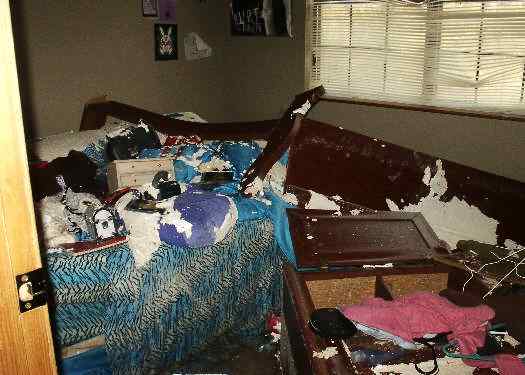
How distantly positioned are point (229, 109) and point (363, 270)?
317cm

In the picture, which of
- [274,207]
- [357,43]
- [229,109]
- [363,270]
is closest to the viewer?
[363,270]

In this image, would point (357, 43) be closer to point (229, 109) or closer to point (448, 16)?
point (448, 16)

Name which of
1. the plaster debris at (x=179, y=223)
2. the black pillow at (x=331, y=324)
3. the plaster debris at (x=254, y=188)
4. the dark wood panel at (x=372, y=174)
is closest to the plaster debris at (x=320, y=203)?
the dark wood panel at (x=372, y=174)

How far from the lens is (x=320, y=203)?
2615 millimetres

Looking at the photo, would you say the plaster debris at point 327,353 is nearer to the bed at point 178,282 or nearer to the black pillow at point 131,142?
the bed at point 178,282

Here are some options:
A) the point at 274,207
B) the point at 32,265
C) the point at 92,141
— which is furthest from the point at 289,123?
the point at 32,265

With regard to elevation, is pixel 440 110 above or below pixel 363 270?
above

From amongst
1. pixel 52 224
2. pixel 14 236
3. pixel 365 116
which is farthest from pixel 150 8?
pixel 14 236

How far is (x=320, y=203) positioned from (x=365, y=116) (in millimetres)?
1450

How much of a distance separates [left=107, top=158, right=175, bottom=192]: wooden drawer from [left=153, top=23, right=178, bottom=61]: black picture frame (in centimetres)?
161

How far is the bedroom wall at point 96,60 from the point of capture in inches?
124

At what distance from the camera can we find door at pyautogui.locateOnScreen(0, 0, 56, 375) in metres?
0.82

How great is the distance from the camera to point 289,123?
271 centimetres

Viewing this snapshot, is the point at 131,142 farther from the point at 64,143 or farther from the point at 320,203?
the point at 320,203
